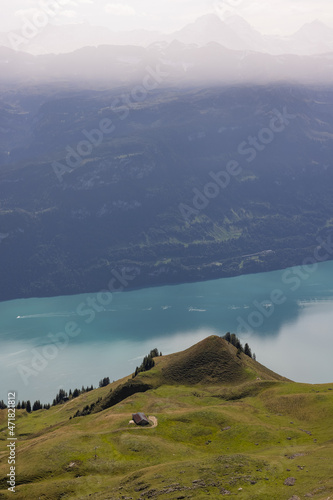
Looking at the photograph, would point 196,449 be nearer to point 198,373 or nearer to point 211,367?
point 198,373

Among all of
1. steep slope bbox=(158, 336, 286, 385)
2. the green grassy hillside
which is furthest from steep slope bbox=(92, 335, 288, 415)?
the green grassy hillside

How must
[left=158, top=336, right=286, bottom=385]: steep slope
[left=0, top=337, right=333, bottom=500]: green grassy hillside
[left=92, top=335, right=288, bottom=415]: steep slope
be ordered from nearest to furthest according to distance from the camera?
1. [left=0, top=337, right=333, bottom=500]: green grassy hillside
2. [left=92, top=335, right=288, bottom=415]: steep slope
3. [left=158, top=336, right=286, bottom=385]: steep slope

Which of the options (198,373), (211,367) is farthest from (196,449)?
(211,367)

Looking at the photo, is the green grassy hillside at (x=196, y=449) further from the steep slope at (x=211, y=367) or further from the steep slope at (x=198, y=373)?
the steep slope at (x=211, y=367)

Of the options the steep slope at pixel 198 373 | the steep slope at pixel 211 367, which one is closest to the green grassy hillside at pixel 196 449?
the steep slope at pixel 198 373

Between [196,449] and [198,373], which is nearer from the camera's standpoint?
[196,449]

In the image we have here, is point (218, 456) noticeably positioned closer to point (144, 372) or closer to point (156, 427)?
point (156, 427)

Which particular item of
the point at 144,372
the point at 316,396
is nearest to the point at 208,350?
the point at 144,372

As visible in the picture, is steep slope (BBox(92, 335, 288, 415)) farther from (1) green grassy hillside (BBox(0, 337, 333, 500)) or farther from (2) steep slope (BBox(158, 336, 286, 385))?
(1) green grassy hillside (BBox(0, 337, 333, 500))

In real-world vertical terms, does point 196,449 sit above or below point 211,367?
below

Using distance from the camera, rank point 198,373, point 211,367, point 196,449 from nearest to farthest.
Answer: point 196,449 → point 198,373 → point 211,367
